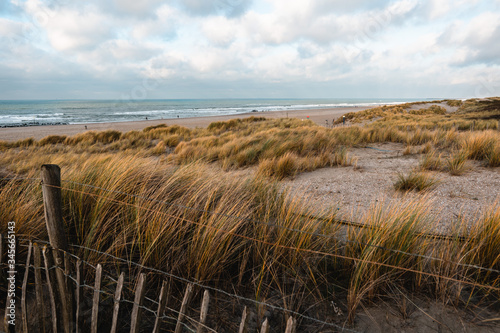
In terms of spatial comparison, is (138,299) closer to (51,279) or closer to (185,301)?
(185,301)

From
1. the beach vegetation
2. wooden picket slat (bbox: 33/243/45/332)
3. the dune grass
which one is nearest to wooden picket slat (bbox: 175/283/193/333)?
the dune grass

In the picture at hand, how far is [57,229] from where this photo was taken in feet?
5.69

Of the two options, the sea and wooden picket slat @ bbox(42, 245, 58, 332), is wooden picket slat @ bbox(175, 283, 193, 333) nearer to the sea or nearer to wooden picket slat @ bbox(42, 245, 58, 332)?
wooden picket slat @ bbox(42, 245, 58, 332)

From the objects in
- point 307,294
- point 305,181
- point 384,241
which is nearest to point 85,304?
point 307,294

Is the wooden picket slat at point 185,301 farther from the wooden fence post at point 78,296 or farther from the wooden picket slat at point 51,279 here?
the wooden picket slat at point 51,279

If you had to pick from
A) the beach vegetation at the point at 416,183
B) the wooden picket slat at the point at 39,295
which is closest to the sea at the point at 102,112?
the wooden picket slat at the point at 39,295

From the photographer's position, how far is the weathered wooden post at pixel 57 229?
1.66 meters

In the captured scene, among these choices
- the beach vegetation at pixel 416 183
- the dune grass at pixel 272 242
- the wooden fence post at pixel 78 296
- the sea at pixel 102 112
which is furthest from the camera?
the sea at pixel 102 112

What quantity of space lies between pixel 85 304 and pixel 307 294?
1.63 metres

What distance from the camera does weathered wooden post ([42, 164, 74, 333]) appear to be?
166 centimetres

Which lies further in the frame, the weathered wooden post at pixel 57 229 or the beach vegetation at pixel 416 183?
the beach vegetation at pixel 416 183

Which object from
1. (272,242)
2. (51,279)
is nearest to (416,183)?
(272,242)

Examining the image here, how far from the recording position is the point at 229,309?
1.85 m

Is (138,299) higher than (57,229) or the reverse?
the reverse
